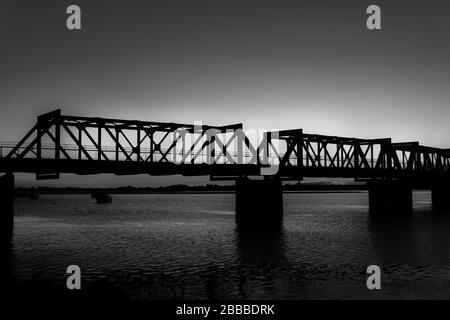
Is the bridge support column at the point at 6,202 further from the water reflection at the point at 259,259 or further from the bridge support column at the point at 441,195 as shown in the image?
the bridge support column at the point at 441,195

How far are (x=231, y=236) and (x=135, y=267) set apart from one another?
2177 cm

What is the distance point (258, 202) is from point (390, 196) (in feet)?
135

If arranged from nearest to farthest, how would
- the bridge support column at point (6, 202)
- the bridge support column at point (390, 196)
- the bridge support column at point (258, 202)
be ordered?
1. the bridge support column at point (6, 202)
2. the bridge support column at point (258, 202)
3. the bridge support column at point (390, 196)

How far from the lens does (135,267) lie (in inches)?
1193

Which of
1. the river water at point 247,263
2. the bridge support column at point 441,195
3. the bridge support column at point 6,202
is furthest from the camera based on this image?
the bridge support column at point 441,195

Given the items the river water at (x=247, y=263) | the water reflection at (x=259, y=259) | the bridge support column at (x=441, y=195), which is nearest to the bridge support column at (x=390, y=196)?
the bridge support column at (x=441, y=195)

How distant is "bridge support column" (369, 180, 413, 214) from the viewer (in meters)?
92.6

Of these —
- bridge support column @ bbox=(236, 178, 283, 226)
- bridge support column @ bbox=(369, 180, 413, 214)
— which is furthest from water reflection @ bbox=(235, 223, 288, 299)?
bridge support column @ bbox=(369, 180, 413, 214)

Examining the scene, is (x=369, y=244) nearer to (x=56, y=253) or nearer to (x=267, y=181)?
(x=267, y=181)

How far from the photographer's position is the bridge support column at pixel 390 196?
92.6 meters

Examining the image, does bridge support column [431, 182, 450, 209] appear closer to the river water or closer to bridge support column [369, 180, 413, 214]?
bridge support column [369, 180, 413, 214]

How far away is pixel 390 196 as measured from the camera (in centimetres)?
9306

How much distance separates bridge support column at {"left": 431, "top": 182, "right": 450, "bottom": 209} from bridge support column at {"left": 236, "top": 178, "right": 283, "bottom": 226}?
215ft

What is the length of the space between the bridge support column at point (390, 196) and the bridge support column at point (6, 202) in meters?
70.7
